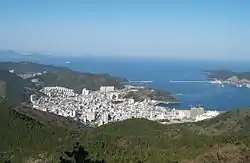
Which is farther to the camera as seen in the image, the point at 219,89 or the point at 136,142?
the point at 219,89

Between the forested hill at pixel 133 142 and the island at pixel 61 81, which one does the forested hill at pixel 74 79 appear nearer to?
the island at pixel 61 81

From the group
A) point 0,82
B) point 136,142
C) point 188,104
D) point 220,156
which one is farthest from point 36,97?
point 220,156

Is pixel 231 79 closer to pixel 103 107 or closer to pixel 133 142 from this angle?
pixel 103 107

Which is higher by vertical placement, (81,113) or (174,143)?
(174,143)

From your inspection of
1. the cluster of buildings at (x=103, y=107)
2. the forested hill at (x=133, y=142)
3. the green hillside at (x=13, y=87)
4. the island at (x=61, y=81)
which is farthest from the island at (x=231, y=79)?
the forested hill at (x=133, y=142)

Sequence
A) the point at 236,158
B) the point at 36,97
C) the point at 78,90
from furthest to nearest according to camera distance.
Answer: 1. the point at 78,90
2. the point at 36,97
3. the point at 236,158

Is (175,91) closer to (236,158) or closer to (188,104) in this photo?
(188,104)
